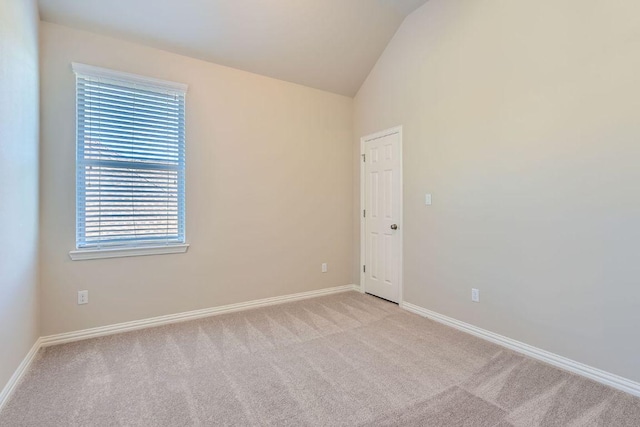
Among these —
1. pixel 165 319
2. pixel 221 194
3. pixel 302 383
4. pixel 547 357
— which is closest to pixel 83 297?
pixel 165 319

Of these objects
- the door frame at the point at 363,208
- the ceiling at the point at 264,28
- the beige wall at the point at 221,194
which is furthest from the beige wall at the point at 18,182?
the door frame at the point at 363,208

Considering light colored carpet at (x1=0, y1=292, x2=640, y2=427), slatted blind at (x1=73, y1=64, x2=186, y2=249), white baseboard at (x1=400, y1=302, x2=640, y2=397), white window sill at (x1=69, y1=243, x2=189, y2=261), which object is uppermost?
slatted blind at (x1=73, y1=64, x2=186, y2=249)

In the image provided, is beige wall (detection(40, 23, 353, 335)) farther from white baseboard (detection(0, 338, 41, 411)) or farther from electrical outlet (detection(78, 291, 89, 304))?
Result: white baseboard (detection(0, 338, 41, 411))

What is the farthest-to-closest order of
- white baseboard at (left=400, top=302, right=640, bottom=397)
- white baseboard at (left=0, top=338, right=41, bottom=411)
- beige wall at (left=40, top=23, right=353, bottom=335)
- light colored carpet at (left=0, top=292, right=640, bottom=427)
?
beige wall at (left=40, top=23, right=353, bottom=335), white baseboard at (left=400, top=302, right=640, bottom=397), white baseboard at (left=0, top=338, right=41, bottom=411), light colored carpet at (left=0, top=292, right=640, bottom=427)

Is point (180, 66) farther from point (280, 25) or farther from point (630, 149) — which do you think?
point (630, 149)

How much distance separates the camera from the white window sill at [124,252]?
2.65m

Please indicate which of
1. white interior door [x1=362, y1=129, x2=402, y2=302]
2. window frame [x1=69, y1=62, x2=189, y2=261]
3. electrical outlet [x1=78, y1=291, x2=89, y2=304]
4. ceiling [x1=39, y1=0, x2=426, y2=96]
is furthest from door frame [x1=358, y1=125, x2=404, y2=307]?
electrical outlet [x1=78, y1=291, x2=89, y2=304]

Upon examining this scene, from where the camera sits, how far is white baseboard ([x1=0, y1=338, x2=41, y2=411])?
1795 millimetres

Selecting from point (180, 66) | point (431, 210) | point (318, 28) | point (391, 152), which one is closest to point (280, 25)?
point (318, 28)

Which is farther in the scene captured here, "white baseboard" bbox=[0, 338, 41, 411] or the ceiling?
the ceiling

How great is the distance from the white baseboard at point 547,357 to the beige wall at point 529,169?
5cm

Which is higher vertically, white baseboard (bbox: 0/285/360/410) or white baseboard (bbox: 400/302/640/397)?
white baseboard (bbox: 0/285/360/410)

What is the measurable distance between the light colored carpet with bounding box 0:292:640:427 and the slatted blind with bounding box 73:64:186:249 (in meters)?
0.97

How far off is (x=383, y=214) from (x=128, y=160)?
110 inches
